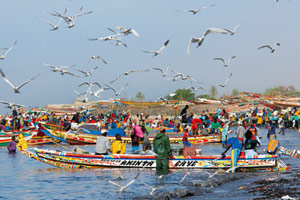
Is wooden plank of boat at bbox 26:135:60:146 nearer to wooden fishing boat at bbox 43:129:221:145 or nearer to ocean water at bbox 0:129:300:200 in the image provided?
wooden fishing boat at bbox 43:129:221:145

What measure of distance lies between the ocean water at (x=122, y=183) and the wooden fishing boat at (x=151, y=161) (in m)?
0.24

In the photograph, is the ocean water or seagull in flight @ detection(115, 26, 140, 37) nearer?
the ocean water

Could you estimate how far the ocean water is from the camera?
13.7 metres

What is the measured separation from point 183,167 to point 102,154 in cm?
300

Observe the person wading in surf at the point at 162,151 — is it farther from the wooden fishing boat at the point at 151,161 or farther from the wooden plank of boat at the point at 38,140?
the wooden plank of boat at the point at 38,140

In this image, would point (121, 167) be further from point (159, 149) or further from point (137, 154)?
point (159, 149)

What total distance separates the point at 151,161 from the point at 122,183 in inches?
68.1

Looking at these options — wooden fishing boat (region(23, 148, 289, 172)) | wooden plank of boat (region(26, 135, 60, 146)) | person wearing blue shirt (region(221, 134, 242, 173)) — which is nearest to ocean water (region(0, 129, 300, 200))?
wooden fishing boat (region(23, 148, 289, 172))

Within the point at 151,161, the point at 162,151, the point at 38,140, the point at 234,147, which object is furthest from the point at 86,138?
the point at 234,147

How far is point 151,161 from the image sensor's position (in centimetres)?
1712

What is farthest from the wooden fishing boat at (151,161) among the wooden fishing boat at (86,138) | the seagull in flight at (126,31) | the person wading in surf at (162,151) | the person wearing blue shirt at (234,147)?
the wooden fishing boat at (86,138)

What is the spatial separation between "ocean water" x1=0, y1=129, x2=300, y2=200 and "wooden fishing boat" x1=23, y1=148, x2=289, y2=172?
24 cm

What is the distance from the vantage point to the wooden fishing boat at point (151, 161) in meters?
16.3

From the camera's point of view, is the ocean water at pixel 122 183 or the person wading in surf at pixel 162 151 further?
the person wading in surf at pixel 162 151
